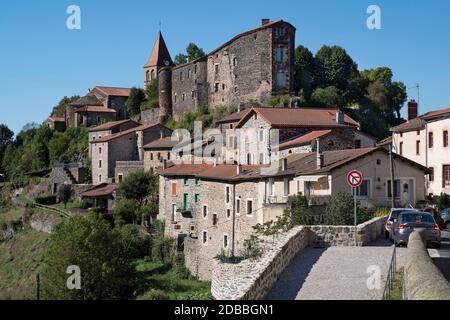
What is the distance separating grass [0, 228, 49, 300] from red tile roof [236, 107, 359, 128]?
1977 centimetres

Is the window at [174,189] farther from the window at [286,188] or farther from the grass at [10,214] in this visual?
the grass at [10,214]

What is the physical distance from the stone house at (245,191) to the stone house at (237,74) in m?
17.7

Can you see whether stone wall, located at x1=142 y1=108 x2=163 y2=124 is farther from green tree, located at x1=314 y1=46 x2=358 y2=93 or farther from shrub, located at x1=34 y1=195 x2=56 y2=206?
green tree, located at x1=314 y1=46 x2=358 y2=93

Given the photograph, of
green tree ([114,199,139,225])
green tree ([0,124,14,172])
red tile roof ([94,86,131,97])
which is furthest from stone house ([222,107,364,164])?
green tree ([0,124,14,172])

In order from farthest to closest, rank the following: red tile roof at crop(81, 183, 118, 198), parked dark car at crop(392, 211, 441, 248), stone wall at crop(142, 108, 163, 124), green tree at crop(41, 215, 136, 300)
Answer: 1. stone wall at crop(142, 108, 163, 124)
2. red tile roof at crop(81, 183, 118, 198)
3. green tree at crop(41, 215, 136, 300)
4. parked dark car at crop(392, 211, 441, 248)

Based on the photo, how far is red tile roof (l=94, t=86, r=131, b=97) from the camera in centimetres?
10019

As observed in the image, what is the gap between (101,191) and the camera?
6550 centimetres

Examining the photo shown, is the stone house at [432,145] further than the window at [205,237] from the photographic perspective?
No

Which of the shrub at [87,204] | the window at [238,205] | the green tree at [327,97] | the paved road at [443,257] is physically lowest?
the paved road at [443,257]

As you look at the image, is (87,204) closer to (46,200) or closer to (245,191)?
(46,200)

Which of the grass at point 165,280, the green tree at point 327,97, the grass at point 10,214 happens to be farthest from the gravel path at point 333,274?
the grass at point 10,214

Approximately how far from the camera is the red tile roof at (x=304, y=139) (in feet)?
143

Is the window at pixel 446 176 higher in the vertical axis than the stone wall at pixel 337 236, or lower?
higher
